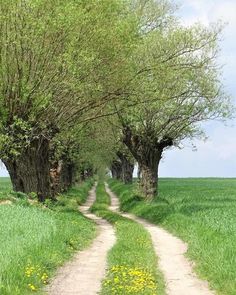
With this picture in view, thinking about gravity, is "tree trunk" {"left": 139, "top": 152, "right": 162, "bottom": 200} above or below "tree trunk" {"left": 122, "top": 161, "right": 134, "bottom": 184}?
below

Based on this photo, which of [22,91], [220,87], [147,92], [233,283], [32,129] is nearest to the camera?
[233,283]

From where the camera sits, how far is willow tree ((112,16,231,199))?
3378 cm

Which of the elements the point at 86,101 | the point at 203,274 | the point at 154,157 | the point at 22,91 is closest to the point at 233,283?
the point at 203,274

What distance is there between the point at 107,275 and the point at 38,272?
1875mm

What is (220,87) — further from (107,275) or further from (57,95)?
(107,275)

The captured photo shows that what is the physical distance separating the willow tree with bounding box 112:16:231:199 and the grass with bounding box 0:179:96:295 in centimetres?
1123

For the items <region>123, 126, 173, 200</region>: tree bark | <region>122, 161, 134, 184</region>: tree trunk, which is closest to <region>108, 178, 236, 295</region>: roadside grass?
<region>123, 126, 173, 200</region>: tree bark

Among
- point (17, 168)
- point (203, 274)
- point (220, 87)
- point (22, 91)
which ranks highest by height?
point (220, 87)

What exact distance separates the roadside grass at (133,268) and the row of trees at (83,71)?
9899 mm

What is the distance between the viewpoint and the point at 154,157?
43.8 metres

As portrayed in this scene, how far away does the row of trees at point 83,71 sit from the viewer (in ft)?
91.3

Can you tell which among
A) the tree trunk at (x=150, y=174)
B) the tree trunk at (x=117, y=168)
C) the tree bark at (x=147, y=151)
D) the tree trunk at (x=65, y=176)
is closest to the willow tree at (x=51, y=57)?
the tree bark at (x=147, y=151)

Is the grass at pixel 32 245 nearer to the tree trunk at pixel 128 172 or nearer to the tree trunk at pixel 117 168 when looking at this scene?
the tree trunk at pixel 128 172

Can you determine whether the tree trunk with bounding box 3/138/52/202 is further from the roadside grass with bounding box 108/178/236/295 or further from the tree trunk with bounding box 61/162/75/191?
the tree trunk with bounding box 61/162/75/191
